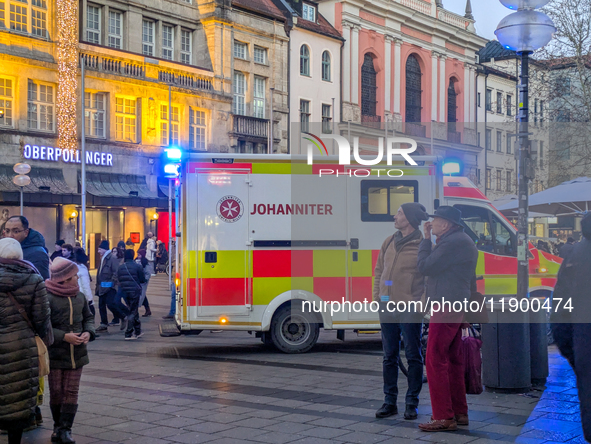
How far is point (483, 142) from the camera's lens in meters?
58.3

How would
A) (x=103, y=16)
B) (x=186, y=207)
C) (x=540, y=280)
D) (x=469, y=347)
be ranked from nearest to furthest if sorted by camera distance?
(x=469, y=347)
(x=186, y=207)
(x=540, y=280)
(x=103, y=16)

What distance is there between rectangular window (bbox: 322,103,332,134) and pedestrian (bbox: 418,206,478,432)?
118ft

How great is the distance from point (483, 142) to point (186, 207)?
50.0 metres

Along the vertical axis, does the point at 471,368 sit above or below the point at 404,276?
below

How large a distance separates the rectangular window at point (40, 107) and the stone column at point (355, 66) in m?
19.4

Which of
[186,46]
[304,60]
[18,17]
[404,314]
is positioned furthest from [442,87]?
[404,314]

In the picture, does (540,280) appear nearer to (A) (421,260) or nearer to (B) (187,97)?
(A) (421,260)

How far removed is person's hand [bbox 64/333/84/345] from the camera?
20.7ft

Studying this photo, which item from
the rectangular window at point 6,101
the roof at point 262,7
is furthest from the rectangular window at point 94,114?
the roof at point 262,7

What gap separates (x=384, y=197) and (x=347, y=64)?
34038 millimetres

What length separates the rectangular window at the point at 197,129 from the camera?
35344 millimetres

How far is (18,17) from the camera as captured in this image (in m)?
29.2

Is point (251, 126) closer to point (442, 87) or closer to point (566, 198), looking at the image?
point (442, 87)

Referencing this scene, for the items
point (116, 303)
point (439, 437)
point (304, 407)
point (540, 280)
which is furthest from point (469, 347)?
point (116, 303)
